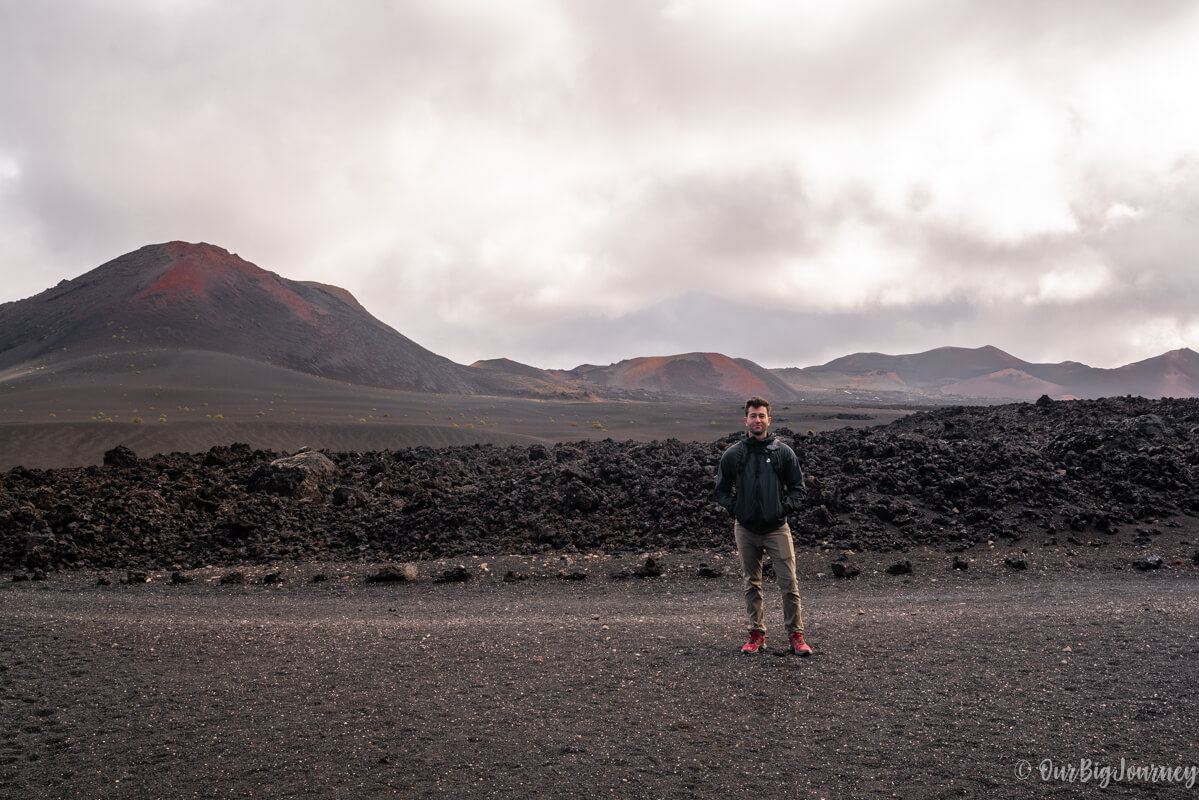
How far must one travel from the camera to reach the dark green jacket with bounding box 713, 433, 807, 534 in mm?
6281

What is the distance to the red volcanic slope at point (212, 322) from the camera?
110250 millimetres

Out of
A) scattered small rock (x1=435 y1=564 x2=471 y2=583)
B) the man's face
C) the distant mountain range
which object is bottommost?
scattered small rock (x1=435 y1=564 x2=471 y2=583)

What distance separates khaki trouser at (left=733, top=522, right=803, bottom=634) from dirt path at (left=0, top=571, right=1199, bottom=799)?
0.35 m

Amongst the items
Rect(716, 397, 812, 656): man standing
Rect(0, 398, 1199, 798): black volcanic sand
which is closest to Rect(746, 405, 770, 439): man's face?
Rect(716, 397, 812, 656): man standing

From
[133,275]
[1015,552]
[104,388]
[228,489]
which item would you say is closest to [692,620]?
[1015,552]

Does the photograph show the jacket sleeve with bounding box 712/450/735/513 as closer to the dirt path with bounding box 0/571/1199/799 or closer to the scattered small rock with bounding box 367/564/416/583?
the dirt path with bounding box 0/571/1199/799

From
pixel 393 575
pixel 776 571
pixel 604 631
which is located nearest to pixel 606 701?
pixel 776 571

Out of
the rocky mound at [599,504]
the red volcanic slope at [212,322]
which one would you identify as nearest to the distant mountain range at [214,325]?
the red volcanic slope at [212,322]

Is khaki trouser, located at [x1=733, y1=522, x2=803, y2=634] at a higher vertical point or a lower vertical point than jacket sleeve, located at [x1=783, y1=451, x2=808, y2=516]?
lower

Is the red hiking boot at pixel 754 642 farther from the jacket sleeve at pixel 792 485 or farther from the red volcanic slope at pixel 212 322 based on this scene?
the red volcanic slope at pixel 212 322

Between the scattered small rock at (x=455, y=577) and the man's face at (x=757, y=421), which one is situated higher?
the man's face at (x=757, y=421)

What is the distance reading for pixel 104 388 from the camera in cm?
5991

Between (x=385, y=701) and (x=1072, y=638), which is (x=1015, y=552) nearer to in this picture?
(x=1072, y=638)

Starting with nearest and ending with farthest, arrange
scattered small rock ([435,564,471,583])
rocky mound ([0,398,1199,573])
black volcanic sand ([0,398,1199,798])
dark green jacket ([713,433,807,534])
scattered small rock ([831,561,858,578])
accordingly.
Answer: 1. black volcanic sand ([0,398,1199,798])
2. dark green jacket ([713,433,807,534])
3. scattered small rock ([831,561,858,578])
4. scattered small rock ([435,564,471,583])
5. rocky mound ([0,398,1199,573])
